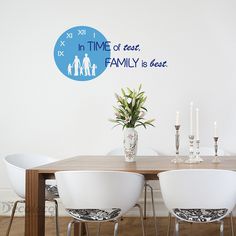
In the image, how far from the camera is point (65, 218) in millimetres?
3477

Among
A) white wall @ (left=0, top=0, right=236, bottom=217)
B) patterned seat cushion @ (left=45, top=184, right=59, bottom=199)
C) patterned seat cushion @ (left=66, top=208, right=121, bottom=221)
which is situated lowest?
patterned seat cushion @ (left=45, top=184, right=59, bottom=199)

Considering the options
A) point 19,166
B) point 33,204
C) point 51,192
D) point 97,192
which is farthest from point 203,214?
point 19,166

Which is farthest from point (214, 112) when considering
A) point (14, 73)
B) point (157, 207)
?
point (14, 73)

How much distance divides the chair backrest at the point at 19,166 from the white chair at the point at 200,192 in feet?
3.61

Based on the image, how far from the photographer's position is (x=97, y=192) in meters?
1.72

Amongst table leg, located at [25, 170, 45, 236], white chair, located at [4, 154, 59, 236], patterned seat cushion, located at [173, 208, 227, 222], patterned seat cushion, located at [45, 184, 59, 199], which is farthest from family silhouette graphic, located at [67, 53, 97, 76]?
patterned seat cushion, located at [173, 208, 227, 222]

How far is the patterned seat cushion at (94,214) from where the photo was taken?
1787 mm

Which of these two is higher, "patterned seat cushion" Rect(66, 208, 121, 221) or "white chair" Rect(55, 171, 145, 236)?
"white chair" Rect(55, 171, 145, 236)

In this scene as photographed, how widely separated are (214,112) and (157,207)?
119 centimetres

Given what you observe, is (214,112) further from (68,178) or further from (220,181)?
(68,178)

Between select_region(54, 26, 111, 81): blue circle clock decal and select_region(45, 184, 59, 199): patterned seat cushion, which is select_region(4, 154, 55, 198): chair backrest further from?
select_region(54, 26, 111, 81): blue circle clock decal

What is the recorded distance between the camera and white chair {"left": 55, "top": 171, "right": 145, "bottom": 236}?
1.71m

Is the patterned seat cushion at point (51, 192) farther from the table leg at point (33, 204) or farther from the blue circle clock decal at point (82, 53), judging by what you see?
the blue circle clock decal at point (82, 53)

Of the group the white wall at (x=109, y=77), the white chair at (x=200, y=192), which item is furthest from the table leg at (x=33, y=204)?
the white wall at (x=109, y=77)
